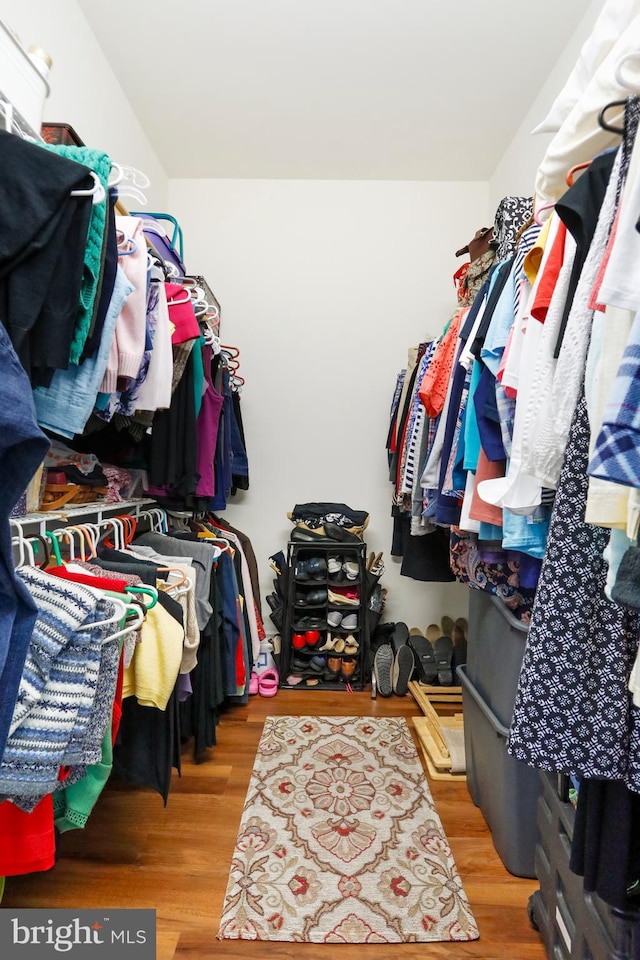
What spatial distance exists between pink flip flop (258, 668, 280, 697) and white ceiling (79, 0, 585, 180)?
2973 mm

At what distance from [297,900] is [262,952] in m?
0.18

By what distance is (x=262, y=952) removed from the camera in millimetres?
1296

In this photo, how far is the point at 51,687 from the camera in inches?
39.4

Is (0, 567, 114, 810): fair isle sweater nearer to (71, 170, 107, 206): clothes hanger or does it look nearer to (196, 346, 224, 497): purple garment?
(71, 170, 107, 206): clothes hanger

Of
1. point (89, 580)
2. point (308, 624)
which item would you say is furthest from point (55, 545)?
point (308, 624)

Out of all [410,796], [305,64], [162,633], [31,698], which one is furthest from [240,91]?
[410,796]

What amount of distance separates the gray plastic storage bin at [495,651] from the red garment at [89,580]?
113cm

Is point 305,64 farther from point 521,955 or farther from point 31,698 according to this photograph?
point 521,955

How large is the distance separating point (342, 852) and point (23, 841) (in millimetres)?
1009

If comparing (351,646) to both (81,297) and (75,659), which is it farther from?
(81,297)

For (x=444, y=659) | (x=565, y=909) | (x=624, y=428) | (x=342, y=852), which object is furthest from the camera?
(x=444, y=659)

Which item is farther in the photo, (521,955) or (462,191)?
(462,191)

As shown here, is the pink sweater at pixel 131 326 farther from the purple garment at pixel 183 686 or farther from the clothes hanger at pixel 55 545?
the purple garment at pixel 183 686

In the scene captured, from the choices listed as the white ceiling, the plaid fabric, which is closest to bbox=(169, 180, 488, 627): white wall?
the white ceiling
